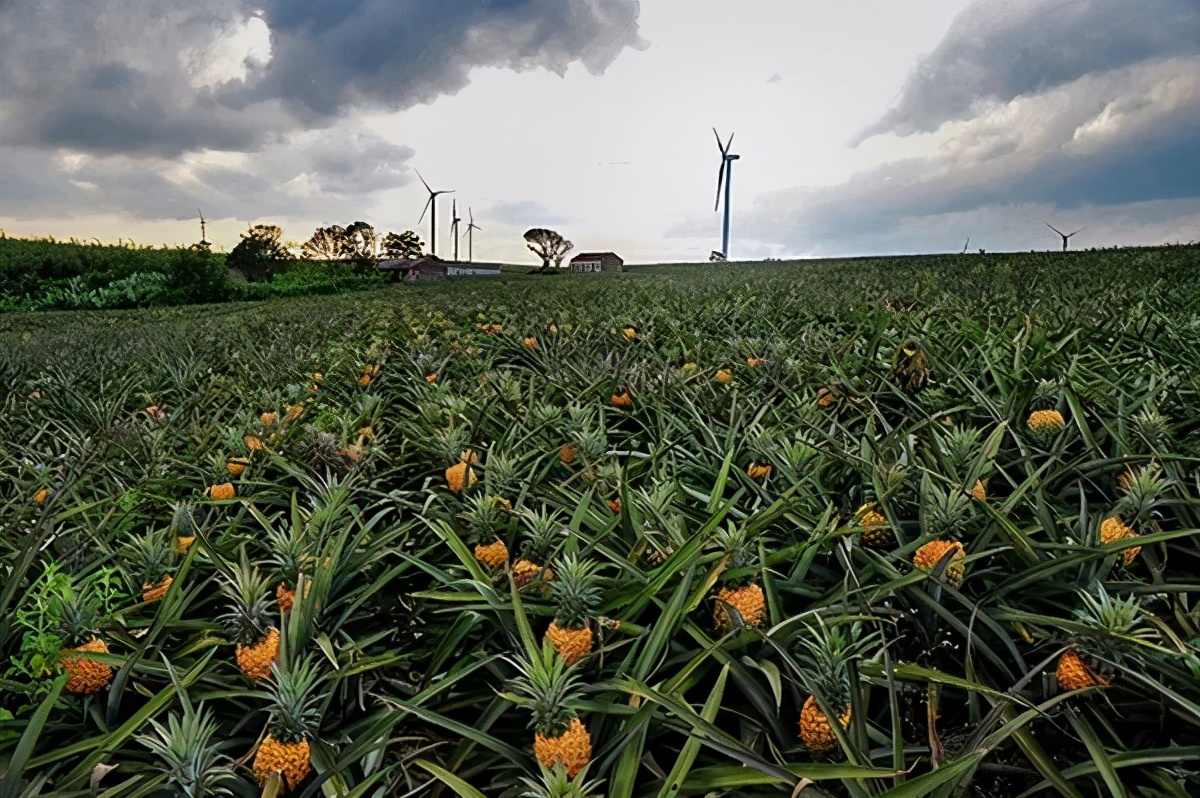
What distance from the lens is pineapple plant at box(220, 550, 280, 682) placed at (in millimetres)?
842

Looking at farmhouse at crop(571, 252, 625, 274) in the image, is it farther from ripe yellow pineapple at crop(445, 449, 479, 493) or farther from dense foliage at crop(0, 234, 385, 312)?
ripe yellow pineapple at crop(445, 449, 479, 493)

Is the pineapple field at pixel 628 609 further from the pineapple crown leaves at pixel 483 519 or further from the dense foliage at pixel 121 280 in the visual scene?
the dense foliage at pixel 121 280

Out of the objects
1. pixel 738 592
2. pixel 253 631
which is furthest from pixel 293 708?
pixel 738 592

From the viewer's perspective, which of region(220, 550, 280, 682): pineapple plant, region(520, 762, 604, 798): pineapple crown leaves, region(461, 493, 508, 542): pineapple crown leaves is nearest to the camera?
region(520, 762, 604, 798): pineapple crown leaves

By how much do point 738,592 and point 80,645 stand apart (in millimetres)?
851

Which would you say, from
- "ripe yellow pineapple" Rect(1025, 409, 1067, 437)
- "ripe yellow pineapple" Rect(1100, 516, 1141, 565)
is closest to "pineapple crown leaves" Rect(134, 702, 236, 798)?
"ripe yellow pineapple" Rect(1100, 516, 1141, 565)

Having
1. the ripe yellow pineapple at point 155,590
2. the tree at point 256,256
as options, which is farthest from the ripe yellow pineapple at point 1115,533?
the tree at point 256,256

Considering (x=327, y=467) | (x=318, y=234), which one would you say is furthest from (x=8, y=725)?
(x=318, y=234)

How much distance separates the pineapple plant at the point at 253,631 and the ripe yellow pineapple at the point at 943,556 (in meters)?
0.83

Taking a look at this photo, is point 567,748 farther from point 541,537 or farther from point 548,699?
point 541,537

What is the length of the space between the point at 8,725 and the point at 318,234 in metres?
48.5

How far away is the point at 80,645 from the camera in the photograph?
0.89m

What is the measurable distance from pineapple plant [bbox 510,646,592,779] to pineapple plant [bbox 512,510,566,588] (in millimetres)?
241

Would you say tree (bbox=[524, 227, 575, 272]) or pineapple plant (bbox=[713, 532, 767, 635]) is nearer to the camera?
pineapple plant (bbox=[713, 532, 767, 635])
